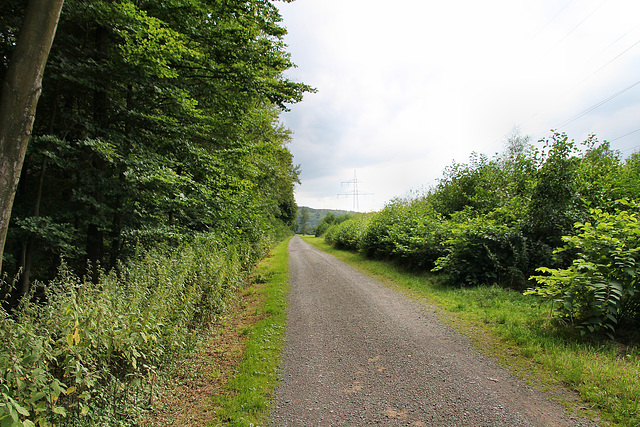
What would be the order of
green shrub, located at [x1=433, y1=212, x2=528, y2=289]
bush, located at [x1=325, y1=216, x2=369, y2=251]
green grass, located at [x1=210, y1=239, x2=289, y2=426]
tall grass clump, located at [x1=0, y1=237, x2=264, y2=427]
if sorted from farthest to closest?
bush, located at [x1=325, y1=216, x2=369, y2=251] → green shrub, located at [x1=433, y1=212, x2=528, y2=289] → green grass, located at [x1=210, y1=239, x2=289, y2=426] → tall grass clump, located at [x1=0, y1=237, x2=264, y2=427]

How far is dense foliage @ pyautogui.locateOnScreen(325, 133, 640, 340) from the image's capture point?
169 inches

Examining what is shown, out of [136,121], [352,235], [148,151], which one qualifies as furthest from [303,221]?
[148,151]

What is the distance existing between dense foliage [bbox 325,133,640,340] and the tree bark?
23.1 ft

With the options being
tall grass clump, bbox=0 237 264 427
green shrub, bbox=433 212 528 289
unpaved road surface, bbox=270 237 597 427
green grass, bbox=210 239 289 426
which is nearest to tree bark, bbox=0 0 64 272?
tall grass clump, bbox=0 237 264 427

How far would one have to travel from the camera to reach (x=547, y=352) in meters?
3.96

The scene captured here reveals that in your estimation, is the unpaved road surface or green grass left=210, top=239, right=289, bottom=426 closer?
the unpaved road surface

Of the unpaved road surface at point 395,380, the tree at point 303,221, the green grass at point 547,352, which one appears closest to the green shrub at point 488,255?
the green grass at point 547,352

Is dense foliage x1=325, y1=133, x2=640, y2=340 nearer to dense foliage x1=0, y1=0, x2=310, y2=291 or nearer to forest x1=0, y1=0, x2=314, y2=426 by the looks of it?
forest x1=0, y1=0, x2=314, y2=426

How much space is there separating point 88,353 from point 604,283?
6.46 m

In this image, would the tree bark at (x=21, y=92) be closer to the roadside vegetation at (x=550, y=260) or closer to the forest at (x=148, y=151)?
the forest at (x=148, y=151)

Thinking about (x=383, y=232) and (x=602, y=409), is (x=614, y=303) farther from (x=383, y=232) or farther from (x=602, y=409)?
(x=383, y=232)

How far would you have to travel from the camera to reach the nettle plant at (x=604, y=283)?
4047 millimetres

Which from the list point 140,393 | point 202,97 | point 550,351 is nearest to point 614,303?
point 550,351

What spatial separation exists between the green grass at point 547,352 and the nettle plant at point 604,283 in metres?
Answer: 0.36
